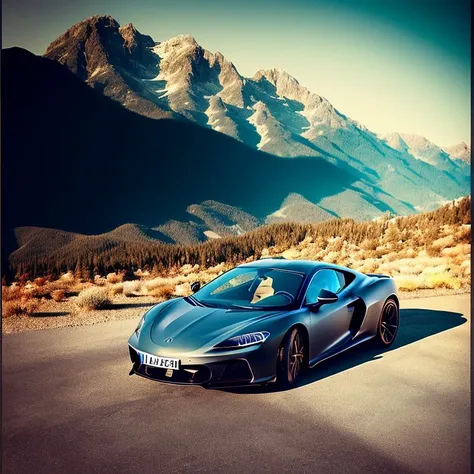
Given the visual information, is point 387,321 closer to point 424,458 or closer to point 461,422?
point 461,422

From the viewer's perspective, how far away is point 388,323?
5.79 m

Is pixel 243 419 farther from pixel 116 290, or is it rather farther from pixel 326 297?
pixel 116 290

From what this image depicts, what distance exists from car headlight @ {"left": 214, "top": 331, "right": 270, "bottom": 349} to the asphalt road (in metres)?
0.54

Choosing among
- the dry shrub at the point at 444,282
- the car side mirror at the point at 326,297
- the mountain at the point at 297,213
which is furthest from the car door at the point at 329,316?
the mountain at the point at 297,213

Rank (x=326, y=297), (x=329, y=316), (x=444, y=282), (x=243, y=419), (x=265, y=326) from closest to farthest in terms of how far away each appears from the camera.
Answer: (x=243, y=419)
(x=265, y=326)
(x=326, y=297)
(x=329, y=316)
(x=444, y=282)

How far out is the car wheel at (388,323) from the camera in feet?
18.4

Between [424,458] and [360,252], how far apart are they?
18.8 metres

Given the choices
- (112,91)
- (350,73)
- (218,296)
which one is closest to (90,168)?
(112,91)

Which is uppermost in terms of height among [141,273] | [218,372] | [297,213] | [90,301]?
[297,213]

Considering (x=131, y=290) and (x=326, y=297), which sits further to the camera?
(x=131, y=290)

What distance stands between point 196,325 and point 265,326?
672 millimetres

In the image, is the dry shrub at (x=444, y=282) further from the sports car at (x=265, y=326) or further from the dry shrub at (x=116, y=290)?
the dry shrub at (x=116, y=290)

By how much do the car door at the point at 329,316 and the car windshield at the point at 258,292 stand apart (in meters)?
0.22

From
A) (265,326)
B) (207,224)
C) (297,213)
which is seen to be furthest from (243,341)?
(297,213)
